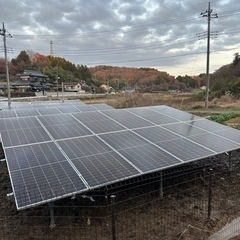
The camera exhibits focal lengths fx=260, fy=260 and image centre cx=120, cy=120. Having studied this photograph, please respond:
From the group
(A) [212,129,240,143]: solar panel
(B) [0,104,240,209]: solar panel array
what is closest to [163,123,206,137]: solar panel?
(B) [0,104,240,209]: solar panel array

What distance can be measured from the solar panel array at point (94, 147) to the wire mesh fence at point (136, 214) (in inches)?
21.2

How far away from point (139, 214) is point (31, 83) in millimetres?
60049

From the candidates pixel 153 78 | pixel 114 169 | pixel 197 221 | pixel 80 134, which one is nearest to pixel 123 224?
pixel 114 169

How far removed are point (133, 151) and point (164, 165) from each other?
3.22 feet

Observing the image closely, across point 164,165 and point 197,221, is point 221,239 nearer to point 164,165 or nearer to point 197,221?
point 197,221

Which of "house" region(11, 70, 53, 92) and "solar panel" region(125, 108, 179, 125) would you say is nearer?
"solar panel" region(125, 108, 179, 125)

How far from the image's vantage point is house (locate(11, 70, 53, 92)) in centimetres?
5933

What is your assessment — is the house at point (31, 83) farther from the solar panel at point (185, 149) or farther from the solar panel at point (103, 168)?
the solar panel at point (103, 168)

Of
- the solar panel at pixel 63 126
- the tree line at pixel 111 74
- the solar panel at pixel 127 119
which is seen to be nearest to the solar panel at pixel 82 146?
the solar panel at pixel 63 126

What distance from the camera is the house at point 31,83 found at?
5933 centimetres

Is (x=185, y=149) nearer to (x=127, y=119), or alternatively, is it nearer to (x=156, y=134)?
(x=156, y=134)

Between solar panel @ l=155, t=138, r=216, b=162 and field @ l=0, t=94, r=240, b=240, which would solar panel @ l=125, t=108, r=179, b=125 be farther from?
field @ l=0, t=94, r=240, b=240

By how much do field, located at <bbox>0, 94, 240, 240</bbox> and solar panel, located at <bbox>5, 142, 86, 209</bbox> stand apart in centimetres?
75

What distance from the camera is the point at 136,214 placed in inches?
242
